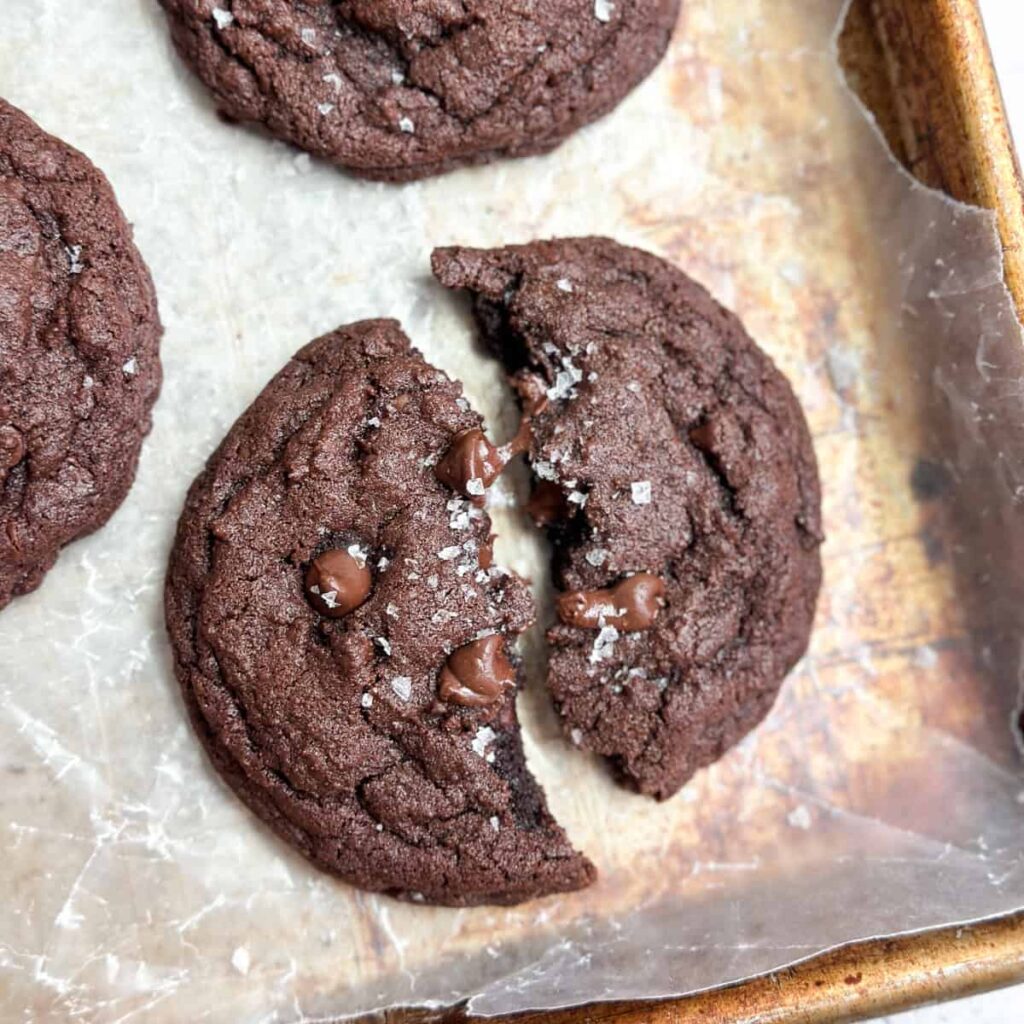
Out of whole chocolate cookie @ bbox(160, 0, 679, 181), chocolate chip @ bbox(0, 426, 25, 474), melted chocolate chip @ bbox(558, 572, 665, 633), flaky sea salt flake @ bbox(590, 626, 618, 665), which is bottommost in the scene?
chocolate chip @ bbox(0, 426, 25, 474)

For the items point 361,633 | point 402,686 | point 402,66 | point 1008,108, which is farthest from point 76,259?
point 1008,108

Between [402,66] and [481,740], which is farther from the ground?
[402,66]

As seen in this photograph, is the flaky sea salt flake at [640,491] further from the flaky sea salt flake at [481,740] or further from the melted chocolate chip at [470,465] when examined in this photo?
the flaky sea salt flake at [481,740]

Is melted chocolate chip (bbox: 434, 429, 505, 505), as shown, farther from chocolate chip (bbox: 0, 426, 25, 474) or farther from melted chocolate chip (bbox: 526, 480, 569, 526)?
chocolate chip (bbox: 0, 426, 25, 474)

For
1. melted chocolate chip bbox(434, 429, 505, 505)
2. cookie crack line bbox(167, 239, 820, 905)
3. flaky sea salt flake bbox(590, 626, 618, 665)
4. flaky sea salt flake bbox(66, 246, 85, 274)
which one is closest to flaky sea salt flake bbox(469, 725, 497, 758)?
cookie crack line bbox(167, 239, 820, 905)

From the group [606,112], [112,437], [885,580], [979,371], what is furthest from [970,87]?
[112,437]

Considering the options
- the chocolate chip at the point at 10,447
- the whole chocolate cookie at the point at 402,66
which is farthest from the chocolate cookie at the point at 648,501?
the chocolate chip at the point at 10,447

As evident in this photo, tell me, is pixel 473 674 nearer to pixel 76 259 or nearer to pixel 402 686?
pixel 402 686
